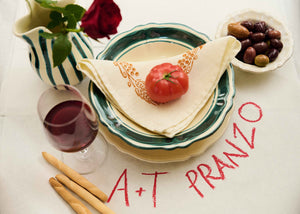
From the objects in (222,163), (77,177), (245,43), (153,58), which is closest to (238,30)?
(245,43)

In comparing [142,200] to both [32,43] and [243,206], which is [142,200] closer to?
[243,206]

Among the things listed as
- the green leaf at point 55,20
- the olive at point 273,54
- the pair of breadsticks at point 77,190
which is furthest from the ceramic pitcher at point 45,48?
the olive at point 273,54

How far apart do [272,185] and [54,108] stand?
0.58 metres

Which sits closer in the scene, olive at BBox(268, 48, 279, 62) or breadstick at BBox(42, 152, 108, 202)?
breadstick at BBox(42, 152, 108, 202)

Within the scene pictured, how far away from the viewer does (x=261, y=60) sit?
0.94 metres

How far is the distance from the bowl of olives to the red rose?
0.42 meters

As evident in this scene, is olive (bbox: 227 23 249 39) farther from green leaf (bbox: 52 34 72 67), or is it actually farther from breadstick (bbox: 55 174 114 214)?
breadstick (bbox: 55 174 114 214)

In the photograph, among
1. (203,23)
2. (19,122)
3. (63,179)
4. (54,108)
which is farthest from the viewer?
(203,23)

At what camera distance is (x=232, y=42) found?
888 mm

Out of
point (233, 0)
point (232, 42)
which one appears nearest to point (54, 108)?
point (232, 42)

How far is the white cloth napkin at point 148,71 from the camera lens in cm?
85

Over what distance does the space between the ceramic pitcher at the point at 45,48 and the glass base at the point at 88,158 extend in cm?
21

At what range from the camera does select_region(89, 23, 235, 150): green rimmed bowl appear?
31.0 inches

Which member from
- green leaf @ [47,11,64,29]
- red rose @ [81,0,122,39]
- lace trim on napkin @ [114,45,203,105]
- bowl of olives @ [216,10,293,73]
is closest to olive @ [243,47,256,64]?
bowl of olives @ [216,10,293,73]
